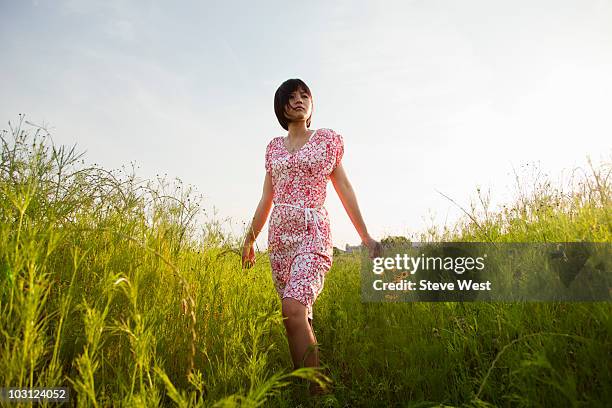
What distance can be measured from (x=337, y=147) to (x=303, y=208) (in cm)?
53

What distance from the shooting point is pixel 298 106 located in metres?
3.17

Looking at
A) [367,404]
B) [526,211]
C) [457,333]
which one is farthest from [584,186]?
[367,404]

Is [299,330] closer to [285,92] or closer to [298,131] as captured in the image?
[298,131]

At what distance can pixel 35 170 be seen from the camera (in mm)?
2527

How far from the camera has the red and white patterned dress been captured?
281 centimetres

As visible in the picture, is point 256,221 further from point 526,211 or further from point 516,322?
point 526,211

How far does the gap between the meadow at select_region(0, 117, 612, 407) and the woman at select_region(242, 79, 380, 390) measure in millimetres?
223

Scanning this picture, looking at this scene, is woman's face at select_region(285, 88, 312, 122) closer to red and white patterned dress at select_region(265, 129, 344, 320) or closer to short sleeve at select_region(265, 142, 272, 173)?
red and white patterned dress at select_region(265, 129, 344, 320)

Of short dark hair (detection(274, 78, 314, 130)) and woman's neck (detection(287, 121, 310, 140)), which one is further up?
short dark hair (detection(274, 78, 314, 130))

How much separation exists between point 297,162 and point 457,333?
1511 millimetres

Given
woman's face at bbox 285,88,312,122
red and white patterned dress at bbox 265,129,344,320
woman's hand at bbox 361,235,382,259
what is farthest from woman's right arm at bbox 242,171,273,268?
woman's hand at bbox 361,235,382,259

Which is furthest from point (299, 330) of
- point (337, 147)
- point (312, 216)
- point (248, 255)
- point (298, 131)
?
point (298, 131)

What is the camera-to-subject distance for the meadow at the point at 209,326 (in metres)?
1.76

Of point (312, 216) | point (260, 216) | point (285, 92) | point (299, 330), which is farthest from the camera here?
point (260, 216)
